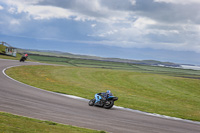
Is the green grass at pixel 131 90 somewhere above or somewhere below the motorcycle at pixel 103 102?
below

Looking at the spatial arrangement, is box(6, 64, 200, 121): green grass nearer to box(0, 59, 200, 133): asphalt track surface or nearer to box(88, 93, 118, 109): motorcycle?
box(88, 93, 118, 109): motorcycle

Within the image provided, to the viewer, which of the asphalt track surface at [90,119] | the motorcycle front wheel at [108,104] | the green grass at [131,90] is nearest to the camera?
the asphalt track surface at [90,119]

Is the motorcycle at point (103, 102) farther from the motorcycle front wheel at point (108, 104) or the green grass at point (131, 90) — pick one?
the green grass at point (131, 90)

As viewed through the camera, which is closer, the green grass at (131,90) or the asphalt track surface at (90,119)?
the asphalt track surface at (90,119)

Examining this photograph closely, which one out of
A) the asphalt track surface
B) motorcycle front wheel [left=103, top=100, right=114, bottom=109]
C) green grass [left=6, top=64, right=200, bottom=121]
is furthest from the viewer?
green grass [left=6, top=64, right=200, bottom=121]

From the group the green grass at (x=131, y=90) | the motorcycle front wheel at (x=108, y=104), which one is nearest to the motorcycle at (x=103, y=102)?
the motorcycle front wheel at (x=108, y=104)

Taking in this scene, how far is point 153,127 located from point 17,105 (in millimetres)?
8964

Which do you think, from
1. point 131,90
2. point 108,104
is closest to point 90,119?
point 108,104

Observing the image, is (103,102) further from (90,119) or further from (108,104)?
(90,119)

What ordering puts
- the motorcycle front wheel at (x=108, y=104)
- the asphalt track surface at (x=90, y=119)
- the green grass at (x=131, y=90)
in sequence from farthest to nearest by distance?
the green grass at (x=131, y=90) → the motorcycle front wheel at (x=108, y=104) → the asphalt track surface at (x=90, y=119)

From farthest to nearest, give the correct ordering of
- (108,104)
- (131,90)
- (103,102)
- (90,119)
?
(131,90), (103,102), (108,104), (90,119)

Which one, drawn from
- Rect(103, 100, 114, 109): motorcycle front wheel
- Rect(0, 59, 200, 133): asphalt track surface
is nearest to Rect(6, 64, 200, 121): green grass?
Rect(103, 100, 114, 109): motorcycle front wheel

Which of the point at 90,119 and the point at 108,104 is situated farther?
the point at 108,104

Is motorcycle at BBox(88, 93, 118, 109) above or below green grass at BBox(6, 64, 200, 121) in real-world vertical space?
above
